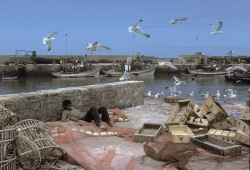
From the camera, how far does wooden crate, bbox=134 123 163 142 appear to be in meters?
4.62

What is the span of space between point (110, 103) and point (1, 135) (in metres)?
4.61

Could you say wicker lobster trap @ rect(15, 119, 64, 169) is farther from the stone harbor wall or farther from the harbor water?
the harbor water

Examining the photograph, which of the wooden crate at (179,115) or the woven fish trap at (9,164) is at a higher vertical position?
the wooden crate at (179,115)

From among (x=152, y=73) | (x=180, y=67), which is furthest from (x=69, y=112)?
(x=180, y=67)

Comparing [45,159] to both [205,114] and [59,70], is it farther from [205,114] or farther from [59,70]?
[59,70]

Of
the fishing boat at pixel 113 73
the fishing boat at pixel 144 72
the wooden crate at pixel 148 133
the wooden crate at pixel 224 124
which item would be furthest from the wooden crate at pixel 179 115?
the fishing boat at pixel 144 72

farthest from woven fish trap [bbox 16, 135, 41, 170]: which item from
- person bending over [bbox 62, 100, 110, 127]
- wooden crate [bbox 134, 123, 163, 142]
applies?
person bending over [bbox 62, 100, 110, 127]

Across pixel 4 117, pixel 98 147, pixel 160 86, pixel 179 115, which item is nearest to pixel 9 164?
pixel 4 117

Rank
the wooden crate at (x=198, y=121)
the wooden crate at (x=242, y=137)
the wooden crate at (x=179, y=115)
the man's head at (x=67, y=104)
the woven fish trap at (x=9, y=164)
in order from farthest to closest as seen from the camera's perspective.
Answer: the man's head at (x=67, y=104)
the wooden crate at (x=179, y=115)
the wooden crate at (x=198, y=121)
the wooden crate at (x=242, y=137)
the woven fish trap at (x=9, y=164)

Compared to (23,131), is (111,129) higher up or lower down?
lower down

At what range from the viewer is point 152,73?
55.4m

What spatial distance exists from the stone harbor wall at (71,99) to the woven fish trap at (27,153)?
4.08 feet

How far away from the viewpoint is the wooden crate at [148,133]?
15.2 ft

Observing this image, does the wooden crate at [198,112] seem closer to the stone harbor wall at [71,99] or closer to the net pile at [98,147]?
the net pile at [98,147]
